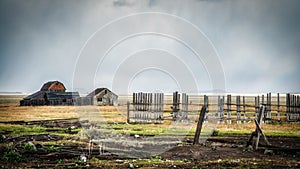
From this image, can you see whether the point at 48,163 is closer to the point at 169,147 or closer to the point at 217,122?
the point at 169,147

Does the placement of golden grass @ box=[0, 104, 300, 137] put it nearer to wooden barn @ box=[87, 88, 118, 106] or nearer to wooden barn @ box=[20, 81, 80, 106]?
wooden barn @ box=[87, 88, 118, 106]

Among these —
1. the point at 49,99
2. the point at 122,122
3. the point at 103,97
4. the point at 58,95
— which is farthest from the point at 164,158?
the point at 58,95

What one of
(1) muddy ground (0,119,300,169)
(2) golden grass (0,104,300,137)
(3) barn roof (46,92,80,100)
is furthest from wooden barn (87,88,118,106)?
(1) muddy ground (0,119,300,169)

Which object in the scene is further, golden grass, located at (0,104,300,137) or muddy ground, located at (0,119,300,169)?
golden grass, located at (0,104,300,137)

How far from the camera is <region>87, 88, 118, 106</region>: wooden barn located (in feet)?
258

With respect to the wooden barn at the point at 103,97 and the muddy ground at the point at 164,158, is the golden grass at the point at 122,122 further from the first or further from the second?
the wooden barn at the point at 103,97

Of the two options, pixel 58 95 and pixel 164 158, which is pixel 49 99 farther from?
pixel 164 158

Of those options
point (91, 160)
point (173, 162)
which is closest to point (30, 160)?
point (91, 160)

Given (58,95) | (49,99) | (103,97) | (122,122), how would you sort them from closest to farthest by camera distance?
(122,122), (49,99), (58,95), (103,97)

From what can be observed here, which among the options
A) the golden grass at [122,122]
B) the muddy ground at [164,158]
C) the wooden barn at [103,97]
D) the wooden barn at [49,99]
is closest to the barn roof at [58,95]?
the wooden barn at [49,99]

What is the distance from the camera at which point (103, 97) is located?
80688 millimetres

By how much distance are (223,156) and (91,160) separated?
5.52 meters

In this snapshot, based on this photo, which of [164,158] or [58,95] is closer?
[164,158]

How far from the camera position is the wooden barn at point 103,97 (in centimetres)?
7865
